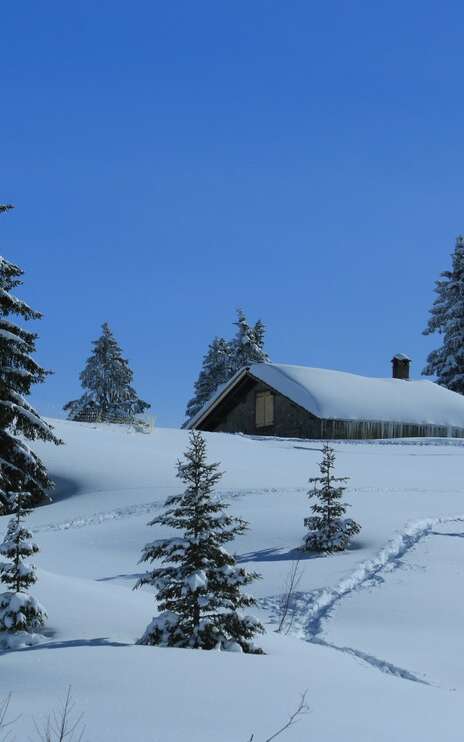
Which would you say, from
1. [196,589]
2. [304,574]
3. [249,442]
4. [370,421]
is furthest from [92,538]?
[370,421]

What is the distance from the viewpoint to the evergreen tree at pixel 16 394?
70.6 feet

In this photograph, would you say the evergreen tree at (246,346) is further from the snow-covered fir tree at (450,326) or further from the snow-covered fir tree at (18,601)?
the snow-covered fir tree at (18,601)

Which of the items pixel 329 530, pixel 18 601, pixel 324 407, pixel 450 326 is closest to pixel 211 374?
pixel 450 326

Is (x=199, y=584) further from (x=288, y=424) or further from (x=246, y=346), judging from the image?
(x=246, y=346)

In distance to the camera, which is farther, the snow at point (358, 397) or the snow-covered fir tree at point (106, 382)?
the snow-covered fir tree at point (106, 382)

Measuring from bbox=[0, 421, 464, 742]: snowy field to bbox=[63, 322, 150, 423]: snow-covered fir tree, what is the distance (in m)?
29.0

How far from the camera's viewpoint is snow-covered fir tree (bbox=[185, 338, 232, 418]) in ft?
208

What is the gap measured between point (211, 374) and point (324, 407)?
2620 centimetres

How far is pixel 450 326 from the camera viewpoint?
5769 centimetres

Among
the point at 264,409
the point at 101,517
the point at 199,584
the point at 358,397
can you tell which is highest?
the point at 358,397

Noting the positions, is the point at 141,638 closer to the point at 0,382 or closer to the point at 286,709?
the point at 286,709

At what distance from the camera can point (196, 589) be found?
771 centimetres

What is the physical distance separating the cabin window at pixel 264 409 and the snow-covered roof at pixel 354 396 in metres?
1.16

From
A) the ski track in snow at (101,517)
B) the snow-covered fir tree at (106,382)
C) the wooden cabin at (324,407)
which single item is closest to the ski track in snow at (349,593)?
the ski track in snow at (101,517)
